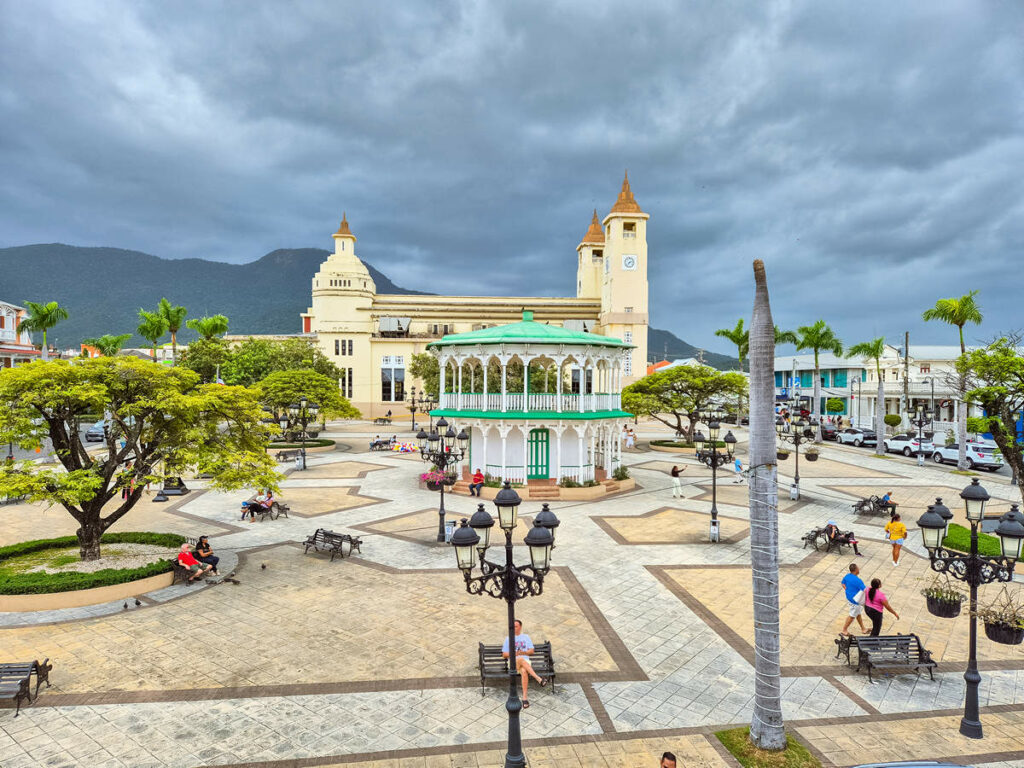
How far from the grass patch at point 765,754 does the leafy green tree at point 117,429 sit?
40.3 ft

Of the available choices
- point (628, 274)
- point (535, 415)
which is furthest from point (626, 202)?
point (535, 415)

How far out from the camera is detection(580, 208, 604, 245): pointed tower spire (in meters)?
84.9

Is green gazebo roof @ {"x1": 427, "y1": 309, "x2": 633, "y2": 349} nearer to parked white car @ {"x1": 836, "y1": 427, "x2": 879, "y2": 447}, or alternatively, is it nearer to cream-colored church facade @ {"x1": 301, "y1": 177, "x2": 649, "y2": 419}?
parked white car @ {"x1": 836, "y1": 427, "x2": 879, "y2": 447}

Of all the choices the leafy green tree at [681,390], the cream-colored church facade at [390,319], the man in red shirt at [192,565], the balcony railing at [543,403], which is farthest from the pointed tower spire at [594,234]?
the man in red shirt at [192,565]

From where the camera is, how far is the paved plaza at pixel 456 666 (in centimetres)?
801

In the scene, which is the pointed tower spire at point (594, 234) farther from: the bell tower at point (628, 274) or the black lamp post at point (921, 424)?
the black lamp post at point (921, 424)

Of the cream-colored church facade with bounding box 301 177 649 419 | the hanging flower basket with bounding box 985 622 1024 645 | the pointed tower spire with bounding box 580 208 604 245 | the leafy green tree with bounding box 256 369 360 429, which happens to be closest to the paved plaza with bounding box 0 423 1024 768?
the hanging flower basket with bounding box 985 622 1024 645

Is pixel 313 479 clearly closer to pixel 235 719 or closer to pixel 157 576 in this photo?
pixel 157 576

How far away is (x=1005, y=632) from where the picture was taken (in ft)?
25.9

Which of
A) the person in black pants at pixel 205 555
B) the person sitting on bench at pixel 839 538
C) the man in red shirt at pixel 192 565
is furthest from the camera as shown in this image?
the person sitting on bench at pixel 839 538

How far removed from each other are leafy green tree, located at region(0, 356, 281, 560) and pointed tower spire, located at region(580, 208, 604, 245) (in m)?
A: 75.2

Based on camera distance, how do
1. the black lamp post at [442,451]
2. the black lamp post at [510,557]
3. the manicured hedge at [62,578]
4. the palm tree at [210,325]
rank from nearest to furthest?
the black lamp post at [510,557], the manicured hedge at [62,578], the black lamp post at [442,451], the palm tree at [210,325]

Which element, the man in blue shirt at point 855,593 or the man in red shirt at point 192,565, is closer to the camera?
the man in blue shirt at point 855,593

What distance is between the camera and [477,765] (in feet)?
24.8
